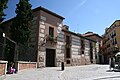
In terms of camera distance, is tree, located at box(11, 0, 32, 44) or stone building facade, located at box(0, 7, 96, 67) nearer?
tree, located at box(11, 0, 32, 44)

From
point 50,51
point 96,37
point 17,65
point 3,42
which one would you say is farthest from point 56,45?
point 96,37

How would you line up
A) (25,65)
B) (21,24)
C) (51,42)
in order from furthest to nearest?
1. (51,42)
2. (21,24)
3. (25,65)

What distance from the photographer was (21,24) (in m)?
17.8

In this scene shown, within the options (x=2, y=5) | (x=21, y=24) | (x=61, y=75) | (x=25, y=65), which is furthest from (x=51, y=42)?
(x=61, y=75)

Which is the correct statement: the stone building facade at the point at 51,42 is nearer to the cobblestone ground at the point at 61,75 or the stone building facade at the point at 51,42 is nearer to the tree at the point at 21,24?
the tree at the point at 21,24

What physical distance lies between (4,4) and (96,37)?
31.0m

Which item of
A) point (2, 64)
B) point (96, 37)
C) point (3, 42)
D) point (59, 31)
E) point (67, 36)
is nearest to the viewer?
point (2, 64)

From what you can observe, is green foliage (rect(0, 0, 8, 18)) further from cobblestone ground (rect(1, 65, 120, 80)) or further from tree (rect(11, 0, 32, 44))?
cobblestone ground (rect(1, 65, 120, 80))

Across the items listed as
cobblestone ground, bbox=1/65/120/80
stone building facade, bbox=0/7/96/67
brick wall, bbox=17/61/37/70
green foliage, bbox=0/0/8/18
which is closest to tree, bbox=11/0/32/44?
stone building facade, bbox=0/7/96/67

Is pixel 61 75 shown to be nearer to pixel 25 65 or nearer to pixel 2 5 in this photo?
pixel 25 65

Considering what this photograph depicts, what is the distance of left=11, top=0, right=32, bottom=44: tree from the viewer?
17.5 m

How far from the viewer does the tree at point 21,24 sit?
17.5 m

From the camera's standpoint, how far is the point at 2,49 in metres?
10.0

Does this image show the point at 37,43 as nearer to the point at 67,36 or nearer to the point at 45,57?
the point at 45,57
